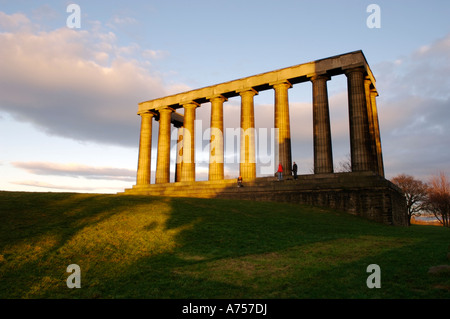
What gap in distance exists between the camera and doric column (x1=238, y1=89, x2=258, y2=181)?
39.3 metres

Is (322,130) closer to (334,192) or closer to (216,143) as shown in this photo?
(334,192)

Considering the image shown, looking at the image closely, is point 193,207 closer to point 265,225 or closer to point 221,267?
point 265,225

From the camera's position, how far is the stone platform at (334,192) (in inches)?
1139

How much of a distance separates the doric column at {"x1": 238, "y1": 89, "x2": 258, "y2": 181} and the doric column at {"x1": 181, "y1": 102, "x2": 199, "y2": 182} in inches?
353

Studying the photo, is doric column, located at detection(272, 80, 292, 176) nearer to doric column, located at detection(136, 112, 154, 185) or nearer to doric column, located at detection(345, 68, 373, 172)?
doric column, located at detection(345, 68, 373, 172)

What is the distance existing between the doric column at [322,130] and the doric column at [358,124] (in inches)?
99.1

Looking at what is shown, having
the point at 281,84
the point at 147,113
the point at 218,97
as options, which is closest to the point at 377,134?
the point at 281,84

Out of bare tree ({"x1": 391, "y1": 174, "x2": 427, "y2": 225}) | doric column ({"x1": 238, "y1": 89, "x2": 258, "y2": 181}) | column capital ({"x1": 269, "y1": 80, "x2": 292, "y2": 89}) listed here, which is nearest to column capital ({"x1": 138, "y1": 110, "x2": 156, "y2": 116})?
doric column ({"x1": 238, "y1": 89, "x2": 258, "y2": 181})

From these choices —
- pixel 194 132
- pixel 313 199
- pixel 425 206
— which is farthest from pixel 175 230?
pixel 425 206

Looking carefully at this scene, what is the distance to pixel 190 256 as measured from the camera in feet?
39.8

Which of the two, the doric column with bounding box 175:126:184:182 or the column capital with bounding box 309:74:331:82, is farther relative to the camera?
the doric column with bounding box 175:126:184:182

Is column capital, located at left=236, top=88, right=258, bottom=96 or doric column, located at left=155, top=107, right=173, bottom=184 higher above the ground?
column capital, located at left=236, top=88, right=258, bottom=96

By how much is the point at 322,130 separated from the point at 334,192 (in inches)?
327

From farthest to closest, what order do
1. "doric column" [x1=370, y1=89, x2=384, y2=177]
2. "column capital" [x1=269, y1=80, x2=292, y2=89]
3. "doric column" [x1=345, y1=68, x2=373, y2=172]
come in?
1. "doric column" [x1=370, y1=89, x2=384, y2=177]
2. "column capital" [x1=269, y1=80, x2=292, y2=89]
3. "doric column" [x1=345, y1=68, x2=373, y2=172]
